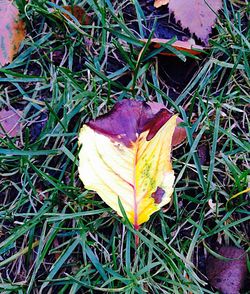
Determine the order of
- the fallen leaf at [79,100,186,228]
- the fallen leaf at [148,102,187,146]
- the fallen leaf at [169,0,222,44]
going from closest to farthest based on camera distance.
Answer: the fallen leaf at [79,100,186,228]
the fallen leaf at [148,102,187,146]
the fallen leaf at [169,0,222,44]

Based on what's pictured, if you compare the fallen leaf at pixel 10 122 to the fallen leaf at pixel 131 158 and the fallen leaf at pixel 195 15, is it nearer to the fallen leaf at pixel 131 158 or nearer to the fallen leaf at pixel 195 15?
the fallen leaf at pixel 131 158

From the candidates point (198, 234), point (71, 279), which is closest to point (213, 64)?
point (198, 234)

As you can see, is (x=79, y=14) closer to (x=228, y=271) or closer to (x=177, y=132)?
(x=177, y=132)

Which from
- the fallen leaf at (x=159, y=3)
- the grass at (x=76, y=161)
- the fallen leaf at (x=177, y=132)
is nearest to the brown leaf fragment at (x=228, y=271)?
the grass at (x=76, y=161)

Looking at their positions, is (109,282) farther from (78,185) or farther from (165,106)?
(165,106)

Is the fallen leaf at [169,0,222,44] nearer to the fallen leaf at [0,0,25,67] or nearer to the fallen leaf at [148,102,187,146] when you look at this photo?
the fallen leaf at [148,102,187,146]

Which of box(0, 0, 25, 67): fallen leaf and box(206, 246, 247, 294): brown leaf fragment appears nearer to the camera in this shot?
box(206, 246, 247, 294): brown leaf fragment

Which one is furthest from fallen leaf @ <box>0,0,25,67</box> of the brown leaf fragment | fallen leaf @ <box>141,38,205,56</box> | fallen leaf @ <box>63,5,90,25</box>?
the brown leaf fragment
